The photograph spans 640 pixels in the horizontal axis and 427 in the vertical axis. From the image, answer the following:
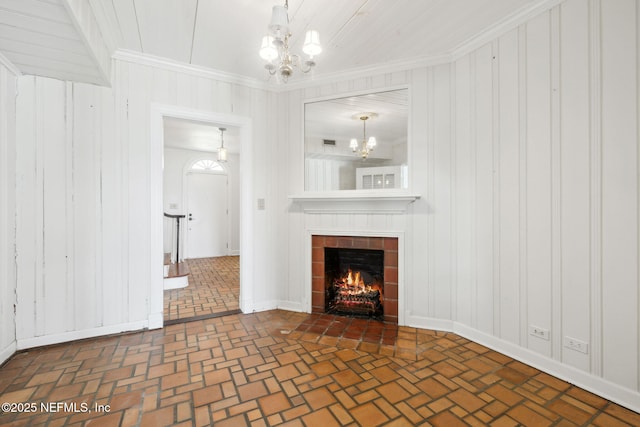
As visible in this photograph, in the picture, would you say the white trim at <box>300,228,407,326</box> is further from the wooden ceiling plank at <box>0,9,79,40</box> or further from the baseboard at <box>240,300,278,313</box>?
the wooden ceiling plank at <box>0,9,79,40</box>

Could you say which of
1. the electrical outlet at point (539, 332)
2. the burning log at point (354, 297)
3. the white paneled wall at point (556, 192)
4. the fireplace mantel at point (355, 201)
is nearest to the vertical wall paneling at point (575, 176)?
the white paneled wall at point (556, 192)

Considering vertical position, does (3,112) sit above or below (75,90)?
below

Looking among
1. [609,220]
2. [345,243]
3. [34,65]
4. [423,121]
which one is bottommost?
[345,243]

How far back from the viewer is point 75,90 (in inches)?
103

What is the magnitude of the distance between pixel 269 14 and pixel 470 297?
3039 millimetres

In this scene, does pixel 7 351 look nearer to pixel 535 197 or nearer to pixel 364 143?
pixel 364 143

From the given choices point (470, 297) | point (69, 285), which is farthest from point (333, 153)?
point (69, 285)

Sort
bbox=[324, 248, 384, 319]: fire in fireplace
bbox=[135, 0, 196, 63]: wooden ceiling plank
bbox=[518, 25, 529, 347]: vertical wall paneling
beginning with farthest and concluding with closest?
1. bbox=[324, 248, 384, 319]: fire in fireplace
2. bbox=[518, 25, 529, 347]: vertical wall paneling
3. bbox=[135, 0, 196, 63]: wooden ceiling plank

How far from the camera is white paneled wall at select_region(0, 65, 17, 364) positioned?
2.27m

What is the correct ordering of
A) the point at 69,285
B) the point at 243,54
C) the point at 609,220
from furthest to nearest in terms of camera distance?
the point at 243,54, the point at 69,285, the point at 609,220

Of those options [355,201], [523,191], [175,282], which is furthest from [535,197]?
[175,282]

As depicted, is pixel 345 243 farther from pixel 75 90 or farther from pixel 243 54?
pixel 75 90

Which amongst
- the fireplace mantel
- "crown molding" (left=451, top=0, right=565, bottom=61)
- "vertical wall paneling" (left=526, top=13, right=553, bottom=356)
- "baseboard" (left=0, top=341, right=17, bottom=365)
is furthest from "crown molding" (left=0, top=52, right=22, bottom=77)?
"vertical wall paneling" (left=526, top=13, right=553, bottom=356)

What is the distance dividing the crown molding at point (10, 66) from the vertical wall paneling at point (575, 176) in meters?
4.14
